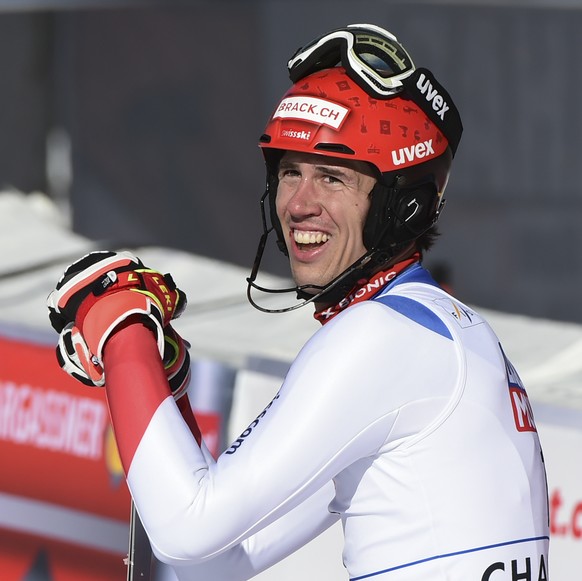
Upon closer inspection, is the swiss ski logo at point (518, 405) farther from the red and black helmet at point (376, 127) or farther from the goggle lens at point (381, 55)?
the goggle lens at point (381, 55)

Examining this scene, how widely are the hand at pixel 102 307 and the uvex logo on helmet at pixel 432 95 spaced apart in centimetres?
59

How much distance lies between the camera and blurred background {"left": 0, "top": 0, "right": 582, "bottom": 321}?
26.4 ft

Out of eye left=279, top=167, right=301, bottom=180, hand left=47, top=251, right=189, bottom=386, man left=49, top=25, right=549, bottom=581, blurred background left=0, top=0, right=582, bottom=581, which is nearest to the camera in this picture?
man left=49, top=25, right=549, bottom=581

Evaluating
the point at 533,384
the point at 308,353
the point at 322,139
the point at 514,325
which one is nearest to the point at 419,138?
the point at 322,139

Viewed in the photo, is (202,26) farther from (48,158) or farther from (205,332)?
(205,332)

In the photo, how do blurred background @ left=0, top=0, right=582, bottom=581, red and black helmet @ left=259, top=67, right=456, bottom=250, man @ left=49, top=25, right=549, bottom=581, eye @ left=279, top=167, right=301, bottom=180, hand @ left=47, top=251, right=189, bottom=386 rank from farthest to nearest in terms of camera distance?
blurred background @ left=0, top=0, right=582, bottom=581
eye @ left=279, top=167, right=301, bottom=180
red and black helmet @ left=259, top=67, right=456, bottom=250
hand @ left=47, top=251, right=189, bottom=386
man @ left=49, top=25, right=549, bottom=581

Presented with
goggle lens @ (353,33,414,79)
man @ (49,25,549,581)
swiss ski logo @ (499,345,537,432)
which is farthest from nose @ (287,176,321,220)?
swiss ski logo @ (499,345,537,432)

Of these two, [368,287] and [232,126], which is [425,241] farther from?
[232,126]

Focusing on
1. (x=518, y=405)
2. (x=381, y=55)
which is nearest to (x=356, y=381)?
(x=518, y=405)

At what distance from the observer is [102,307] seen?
2.12 m

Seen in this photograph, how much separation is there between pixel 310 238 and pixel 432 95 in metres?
0.36

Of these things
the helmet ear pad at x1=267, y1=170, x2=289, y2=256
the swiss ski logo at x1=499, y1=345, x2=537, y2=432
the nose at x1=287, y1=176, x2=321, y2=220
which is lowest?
the swiss ski logo at x1=499, y1=345, x2=537, y2=432

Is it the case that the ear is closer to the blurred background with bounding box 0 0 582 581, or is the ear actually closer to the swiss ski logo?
the swiss ski logo

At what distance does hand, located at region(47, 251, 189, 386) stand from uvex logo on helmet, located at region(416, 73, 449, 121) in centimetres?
59
